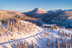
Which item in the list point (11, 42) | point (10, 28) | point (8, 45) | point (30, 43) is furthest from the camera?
point (10, 28)

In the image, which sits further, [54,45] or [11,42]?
[54,45]

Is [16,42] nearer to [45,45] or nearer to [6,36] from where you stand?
[6,36]

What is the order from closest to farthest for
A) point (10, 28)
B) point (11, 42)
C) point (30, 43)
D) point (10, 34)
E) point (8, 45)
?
point (8, 45) < point (11, 42) < point (30, 43) < point (10, 34) < point (10, 28)

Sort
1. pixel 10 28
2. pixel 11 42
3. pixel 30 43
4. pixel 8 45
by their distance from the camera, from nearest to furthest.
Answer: pixel 8 45 < pixel 11 42 < pixel 30 43 < pixel 10 28

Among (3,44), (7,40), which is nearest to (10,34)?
(7,40)

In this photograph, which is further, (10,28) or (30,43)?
(10,28)

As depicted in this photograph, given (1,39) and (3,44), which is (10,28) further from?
(3,44)

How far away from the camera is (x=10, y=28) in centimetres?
912

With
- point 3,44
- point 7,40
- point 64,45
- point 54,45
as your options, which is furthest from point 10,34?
point 64,45

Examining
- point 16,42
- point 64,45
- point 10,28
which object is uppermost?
point 10,28

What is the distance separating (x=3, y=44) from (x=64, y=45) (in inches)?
174

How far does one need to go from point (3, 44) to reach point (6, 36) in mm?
1221

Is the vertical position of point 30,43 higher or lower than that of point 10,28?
lower

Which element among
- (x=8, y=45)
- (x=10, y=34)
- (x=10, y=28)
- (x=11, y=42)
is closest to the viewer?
(x=8, y=45)
